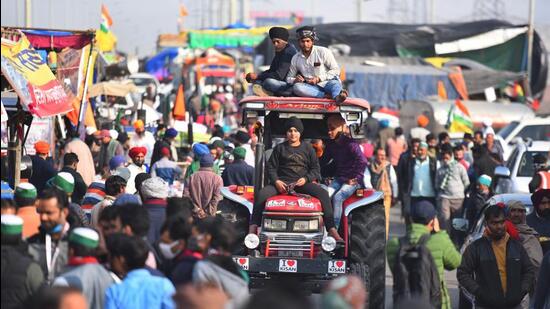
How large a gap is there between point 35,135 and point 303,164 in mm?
9196

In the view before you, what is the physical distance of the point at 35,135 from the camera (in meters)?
22.0

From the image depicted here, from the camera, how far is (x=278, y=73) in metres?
14.9

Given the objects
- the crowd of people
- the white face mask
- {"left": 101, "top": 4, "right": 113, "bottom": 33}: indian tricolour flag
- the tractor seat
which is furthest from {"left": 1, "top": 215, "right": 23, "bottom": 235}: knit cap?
{"left": 101, "top": 4, "right": 113, "bottom": 33}: indian tricolour flag

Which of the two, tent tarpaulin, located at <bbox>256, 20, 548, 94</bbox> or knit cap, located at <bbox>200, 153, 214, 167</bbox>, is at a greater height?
knit cap, located at <bbox>200, 153, 214, 167</bbox>

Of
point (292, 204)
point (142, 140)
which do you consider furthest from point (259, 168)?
point (142, 140)

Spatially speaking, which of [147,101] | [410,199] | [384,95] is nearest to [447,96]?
[384,95]

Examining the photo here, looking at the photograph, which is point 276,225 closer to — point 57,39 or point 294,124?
point 294,124

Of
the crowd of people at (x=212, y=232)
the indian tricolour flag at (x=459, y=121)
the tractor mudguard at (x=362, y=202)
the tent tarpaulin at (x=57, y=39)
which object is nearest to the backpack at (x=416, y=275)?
the crowd of people at (x=212, y=232)

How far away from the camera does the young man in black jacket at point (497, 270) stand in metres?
10.9

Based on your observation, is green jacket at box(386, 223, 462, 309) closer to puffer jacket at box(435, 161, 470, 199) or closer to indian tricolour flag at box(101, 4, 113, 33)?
puffer jacket at box(435, 161, 470, 199)

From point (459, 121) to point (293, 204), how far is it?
69.3ft

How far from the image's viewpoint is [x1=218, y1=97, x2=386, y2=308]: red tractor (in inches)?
535

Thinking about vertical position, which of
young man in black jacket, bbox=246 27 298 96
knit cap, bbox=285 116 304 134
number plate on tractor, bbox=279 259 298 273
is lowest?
number plate on tractor, bbox=279 259 298 273

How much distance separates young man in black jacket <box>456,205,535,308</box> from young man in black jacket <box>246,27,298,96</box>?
4221 mm
